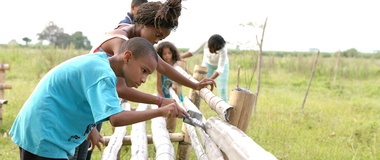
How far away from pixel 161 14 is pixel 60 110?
0.82 m

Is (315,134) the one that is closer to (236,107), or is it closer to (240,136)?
(236,107)

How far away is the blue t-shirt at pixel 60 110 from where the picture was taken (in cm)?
176

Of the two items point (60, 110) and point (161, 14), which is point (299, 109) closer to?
point (161, 14)

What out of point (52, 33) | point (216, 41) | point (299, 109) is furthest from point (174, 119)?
point (52, 33)

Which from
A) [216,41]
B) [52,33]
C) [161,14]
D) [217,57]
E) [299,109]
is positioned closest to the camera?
[161,14]

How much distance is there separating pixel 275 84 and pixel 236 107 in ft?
37.3

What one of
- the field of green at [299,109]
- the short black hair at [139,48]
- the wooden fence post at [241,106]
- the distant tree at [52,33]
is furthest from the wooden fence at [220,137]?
the distant tree at [52,33]

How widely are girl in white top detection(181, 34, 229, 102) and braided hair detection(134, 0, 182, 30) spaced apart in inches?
123

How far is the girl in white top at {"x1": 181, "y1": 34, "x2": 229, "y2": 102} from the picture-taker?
5.67 metres

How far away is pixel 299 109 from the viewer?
781 centimetres

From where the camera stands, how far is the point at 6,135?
5141mm

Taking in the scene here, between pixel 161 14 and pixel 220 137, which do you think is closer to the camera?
pixel 220 137

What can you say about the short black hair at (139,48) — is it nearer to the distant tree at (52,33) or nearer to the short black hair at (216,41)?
the short black hair at (216,41)

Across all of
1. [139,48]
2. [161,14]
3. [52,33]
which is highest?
[161,14]
